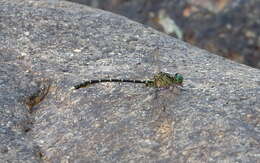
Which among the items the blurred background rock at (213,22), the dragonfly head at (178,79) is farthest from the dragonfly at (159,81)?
the blurred background rock at (213,22)

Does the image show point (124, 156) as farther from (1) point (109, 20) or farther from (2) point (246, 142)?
(1) point (109, 20)

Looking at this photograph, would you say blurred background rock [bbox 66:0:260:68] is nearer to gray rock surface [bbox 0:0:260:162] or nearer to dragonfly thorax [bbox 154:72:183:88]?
gray rock surface [bbox 0:0:260:162]

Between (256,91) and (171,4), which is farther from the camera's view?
(171,4)

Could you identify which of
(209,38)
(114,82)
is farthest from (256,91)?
(209,38)

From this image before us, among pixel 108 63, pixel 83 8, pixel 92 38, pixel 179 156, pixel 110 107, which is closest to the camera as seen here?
pixel 179 156

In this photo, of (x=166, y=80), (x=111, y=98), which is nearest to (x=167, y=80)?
(x=166, y=80)

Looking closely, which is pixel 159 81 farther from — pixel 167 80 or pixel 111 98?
pixel 111 98

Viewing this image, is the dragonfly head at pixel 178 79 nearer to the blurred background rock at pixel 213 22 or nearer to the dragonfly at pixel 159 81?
the dragonfly at pixel 159 81
